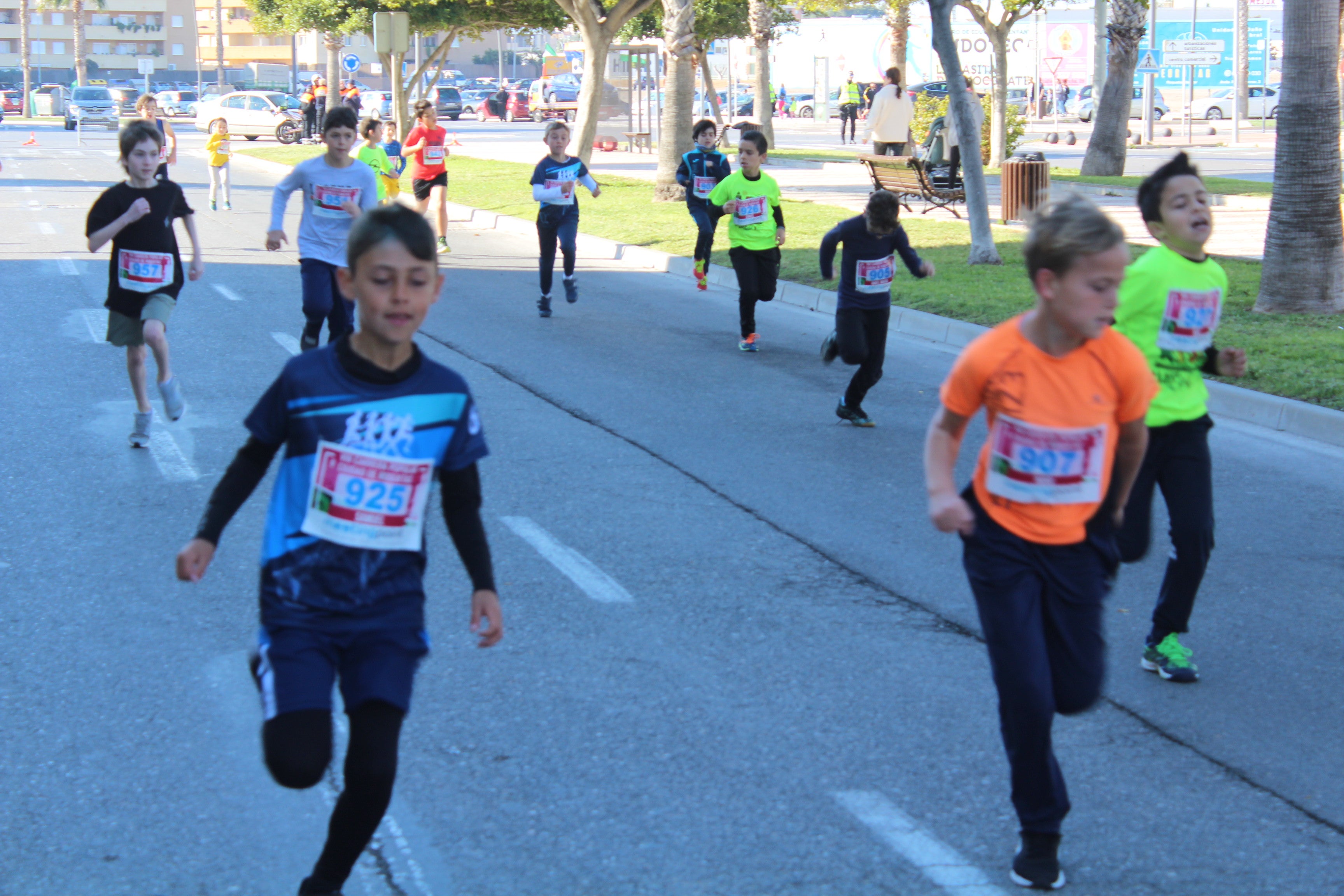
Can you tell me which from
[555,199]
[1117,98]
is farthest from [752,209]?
[1117,98]

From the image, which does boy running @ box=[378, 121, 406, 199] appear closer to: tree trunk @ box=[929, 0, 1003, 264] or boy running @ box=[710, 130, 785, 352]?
tree trunk @ box=[929, 0, 1003, 264]

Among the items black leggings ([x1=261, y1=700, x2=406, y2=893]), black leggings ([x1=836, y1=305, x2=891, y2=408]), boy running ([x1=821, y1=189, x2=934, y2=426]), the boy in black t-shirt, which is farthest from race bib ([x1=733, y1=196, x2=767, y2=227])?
black leggings ([x1=261, y1=700, x2=406, y2=893])

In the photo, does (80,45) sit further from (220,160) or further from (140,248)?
(140,248)

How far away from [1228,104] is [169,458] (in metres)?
56.7

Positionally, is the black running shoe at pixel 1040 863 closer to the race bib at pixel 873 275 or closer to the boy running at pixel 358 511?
the boy running at pixel 358 511

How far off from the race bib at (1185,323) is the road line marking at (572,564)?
2.30 metres

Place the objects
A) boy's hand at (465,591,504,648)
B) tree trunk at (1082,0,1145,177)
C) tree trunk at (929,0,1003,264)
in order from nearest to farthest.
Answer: boy's hand at (465,591,504,648), tree trunk at (929,0,1003,264), tree trunk at (1082,0,1145,177)

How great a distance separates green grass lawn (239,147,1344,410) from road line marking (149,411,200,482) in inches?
258

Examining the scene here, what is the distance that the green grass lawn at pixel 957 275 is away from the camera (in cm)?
1009

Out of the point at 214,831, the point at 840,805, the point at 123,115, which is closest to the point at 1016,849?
the point at 840,805

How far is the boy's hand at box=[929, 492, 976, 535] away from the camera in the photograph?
3.43 m

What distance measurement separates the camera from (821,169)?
3250cm

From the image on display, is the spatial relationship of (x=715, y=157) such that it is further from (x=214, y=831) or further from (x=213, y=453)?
(x=214, y=831)

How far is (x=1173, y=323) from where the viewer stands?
16.0 ft
